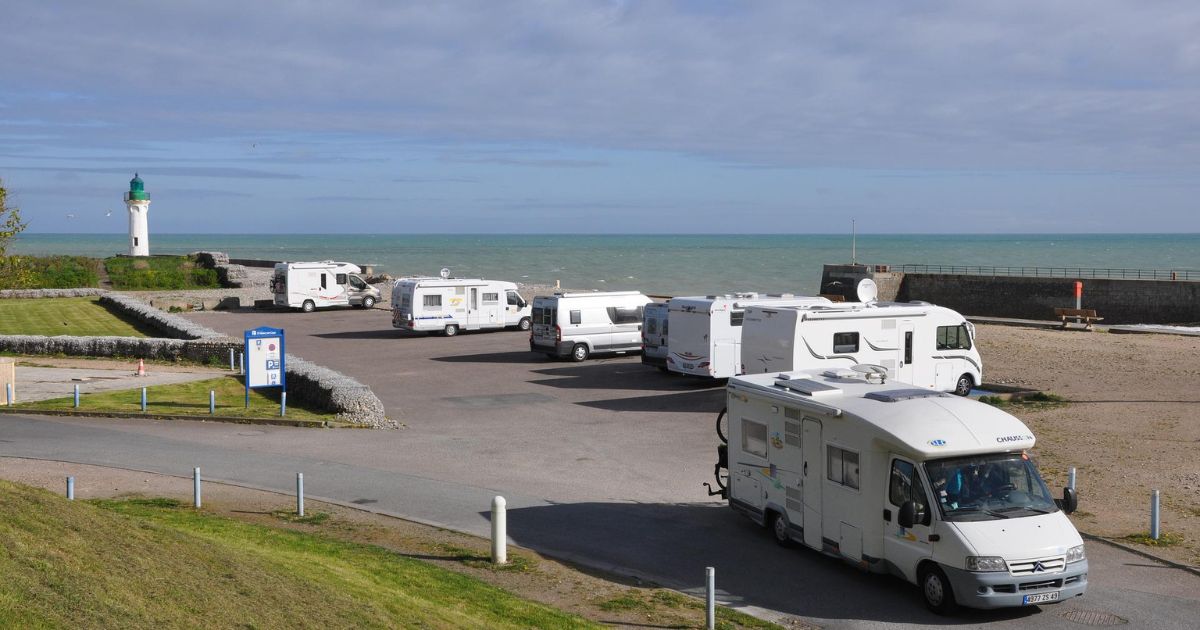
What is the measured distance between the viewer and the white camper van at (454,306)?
129 ft

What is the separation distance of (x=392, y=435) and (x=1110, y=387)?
17.6 metres

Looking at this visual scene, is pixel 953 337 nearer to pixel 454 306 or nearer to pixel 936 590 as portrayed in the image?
pixel 936 590

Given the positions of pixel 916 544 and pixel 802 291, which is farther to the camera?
pixel 802 291

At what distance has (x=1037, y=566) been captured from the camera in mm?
10703

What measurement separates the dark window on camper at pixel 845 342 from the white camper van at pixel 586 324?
34.9ft

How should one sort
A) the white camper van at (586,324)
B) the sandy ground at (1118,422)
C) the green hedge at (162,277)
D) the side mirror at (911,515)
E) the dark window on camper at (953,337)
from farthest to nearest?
the green hedge at (162,277), the white camper van at (586,324), the dark window on camper at (953,337), the sandy ground at (1118,422), the side mirror at (911,515)

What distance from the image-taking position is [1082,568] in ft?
35.7

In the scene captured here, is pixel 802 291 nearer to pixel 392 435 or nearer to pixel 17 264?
pixel 17 264

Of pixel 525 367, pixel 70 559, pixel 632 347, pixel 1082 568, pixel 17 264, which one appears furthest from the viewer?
pixel 17 264

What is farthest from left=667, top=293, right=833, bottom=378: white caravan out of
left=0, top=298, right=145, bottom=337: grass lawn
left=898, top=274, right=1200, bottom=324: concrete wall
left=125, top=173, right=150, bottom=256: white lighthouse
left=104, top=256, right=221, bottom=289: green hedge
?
left=125, top=173, right=150, bottom=256: white lighthouse

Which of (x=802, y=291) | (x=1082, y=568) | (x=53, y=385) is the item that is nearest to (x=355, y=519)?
(x=1082, y=568)

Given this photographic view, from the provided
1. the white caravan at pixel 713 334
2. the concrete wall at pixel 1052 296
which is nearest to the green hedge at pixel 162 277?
the white caravan at pixel 713 334

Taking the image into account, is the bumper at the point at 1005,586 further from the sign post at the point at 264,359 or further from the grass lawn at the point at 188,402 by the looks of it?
the sign post at the point at 264,359

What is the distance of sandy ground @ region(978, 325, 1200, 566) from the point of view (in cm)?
1530
